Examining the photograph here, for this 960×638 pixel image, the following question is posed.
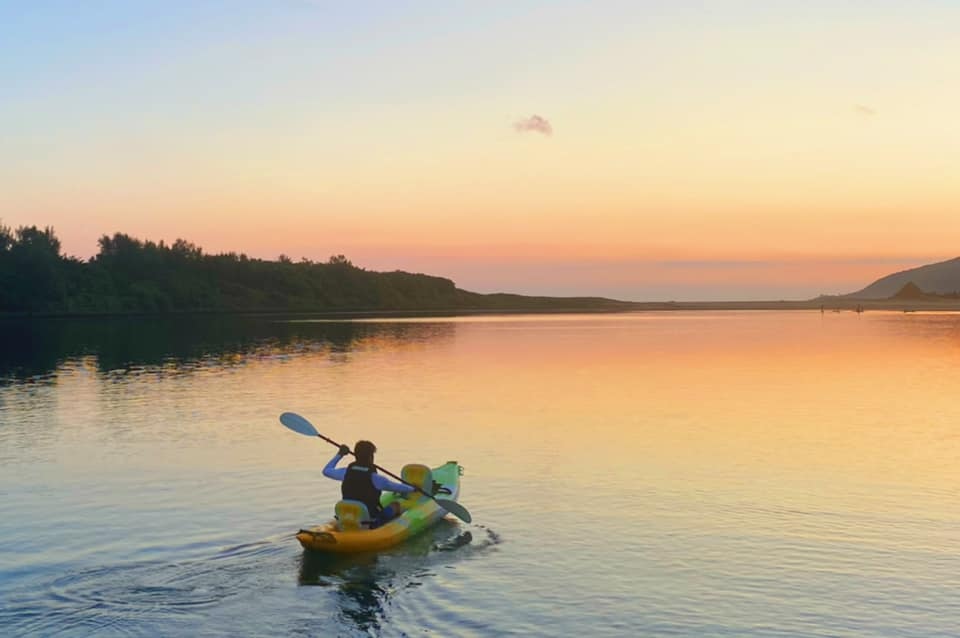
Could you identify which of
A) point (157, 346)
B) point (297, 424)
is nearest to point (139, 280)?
point (157, 346)

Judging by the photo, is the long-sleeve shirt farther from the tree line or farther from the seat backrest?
the tree line

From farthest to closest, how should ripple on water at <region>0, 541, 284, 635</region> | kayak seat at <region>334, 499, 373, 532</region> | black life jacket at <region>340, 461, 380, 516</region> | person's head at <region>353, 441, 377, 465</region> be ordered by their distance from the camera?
person's head at <region>353, 441, 377, 465</region>
black life jacket at <region>340, 461, 380, 516</region>
kayak seat at <region>334, 499, 373, 532</region>
ripple on water at <region>0, 541, 284, 635</region>

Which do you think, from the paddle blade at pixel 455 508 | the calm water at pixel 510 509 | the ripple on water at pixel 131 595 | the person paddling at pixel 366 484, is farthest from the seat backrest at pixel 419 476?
the ripple on water at pixel 131 595

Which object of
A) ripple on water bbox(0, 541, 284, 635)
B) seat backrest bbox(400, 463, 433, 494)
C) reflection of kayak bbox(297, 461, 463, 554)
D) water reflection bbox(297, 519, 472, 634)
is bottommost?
water reflection bbox(297, 519, 472, 634)

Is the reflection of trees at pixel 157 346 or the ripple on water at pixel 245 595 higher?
the reflection of trees at pixel 157 346

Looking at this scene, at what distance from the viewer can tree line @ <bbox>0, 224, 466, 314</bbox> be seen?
120 meters

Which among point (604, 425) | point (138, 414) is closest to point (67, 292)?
point (138, 414)

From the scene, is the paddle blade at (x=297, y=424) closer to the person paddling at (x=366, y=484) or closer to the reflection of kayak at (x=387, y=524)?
the reflection of kayak at (x=387, y=524)

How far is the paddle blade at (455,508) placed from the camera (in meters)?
16.4

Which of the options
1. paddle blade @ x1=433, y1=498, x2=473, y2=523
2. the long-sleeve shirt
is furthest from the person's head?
paddle blade @ x1=433, y1=498, x2=473, y2=523

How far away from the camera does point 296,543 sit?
51.0ft

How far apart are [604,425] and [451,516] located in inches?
456

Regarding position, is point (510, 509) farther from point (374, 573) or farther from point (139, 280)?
point (139, 280)

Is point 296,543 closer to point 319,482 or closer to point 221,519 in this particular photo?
point 221,519
